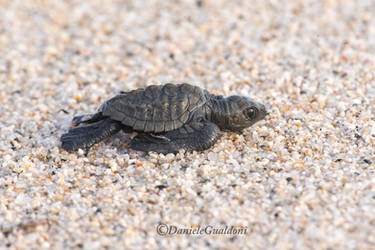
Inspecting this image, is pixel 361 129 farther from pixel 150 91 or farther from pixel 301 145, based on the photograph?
pixel 150 91

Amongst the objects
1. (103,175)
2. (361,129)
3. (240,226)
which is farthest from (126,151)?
(361,129)

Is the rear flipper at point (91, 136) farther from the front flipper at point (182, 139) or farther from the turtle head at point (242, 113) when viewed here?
the turtle head at point (242, 113)

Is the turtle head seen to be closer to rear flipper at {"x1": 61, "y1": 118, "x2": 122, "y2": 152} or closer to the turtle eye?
the turtle eye

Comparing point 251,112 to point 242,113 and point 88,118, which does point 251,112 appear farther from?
point 88,118

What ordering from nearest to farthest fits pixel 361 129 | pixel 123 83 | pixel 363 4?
pixel 361 129, pixel 123 83, pixel 363 4

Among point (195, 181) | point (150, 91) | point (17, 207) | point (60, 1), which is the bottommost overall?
point (17, 207)

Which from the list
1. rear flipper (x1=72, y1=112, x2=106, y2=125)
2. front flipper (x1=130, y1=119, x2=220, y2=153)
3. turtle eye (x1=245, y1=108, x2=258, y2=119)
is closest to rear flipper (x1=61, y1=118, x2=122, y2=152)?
rear flipper (x1=72, y1=112, x2=106, y2=125)

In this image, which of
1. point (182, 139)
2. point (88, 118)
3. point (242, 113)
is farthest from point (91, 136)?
point (242, 113)
